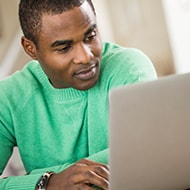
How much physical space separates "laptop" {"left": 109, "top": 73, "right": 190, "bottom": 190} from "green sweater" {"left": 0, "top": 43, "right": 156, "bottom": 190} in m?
0.47

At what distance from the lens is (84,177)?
1.01 meters

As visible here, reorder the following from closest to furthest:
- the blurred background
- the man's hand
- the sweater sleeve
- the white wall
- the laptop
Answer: the laptop
the man's hand
the sweater sleeve
the blurred background
the white wall

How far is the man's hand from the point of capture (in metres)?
0.99

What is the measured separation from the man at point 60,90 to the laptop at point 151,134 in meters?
0.27

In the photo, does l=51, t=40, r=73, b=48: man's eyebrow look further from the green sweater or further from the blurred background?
the blurred background

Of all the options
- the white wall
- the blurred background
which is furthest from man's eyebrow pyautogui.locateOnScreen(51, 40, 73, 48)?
the white wall

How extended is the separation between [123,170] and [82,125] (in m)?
0.55

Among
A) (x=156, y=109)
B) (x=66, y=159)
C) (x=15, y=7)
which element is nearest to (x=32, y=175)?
(x=66, y=159)

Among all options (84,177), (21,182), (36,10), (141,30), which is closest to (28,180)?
(21,182)

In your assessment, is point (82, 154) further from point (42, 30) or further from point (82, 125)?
point (42, 30)

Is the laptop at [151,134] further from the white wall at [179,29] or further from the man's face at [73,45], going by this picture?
the white wall at [179,29]

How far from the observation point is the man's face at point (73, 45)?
118cm

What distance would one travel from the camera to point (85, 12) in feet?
3.95

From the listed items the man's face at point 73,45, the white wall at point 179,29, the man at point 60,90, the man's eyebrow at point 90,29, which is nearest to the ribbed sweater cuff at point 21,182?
the man at point 60,90
